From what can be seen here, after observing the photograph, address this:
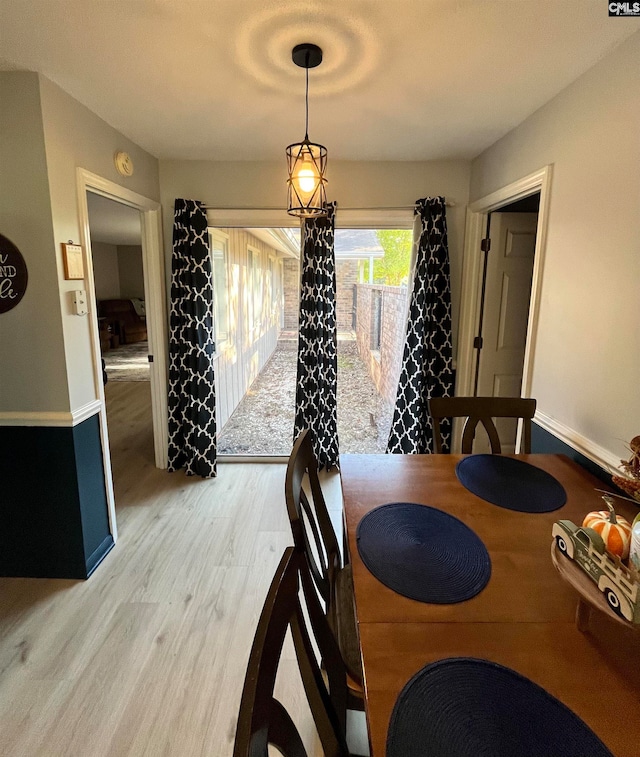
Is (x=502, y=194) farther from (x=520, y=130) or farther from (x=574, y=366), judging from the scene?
(x=574, y=366)

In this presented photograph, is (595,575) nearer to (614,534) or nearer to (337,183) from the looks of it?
(614,534)

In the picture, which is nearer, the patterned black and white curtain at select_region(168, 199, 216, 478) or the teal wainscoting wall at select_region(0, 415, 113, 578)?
the teal wainscoting wall at select_region(0, 415, 113, 578)

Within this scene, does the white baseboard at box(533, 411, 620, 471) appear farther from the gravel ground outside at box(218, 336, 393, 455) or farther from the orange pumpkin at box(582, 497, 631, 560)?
the gravel ground outside at box(218, 336, 393, 455)

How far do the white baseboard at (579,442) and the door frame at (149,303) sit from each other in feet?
7.55

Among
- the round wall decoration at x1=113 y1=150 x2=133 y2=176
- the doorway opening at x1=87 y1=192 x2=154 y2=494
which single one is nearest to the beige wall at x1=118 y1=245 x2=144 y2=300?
the doorway opening at x1=87 y1=192 x2=154 y2=494

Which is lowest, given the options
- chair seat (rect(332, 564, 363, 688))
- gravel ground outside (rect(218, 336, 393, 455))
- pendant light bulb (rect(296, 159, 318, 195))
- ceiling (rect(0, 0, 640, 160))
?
gravel ground outside (rect(218, 336, 393, 455))

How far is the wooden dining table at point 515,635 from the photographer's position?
724mm

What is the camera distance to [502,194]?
8.05 ft

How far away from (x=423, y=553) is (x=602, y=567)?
413 mm

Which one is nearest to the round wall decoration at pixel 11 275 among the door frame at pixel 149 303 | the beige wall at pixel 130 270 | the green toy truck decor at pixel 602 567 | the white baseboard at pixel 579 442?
the door frame at pixel 149 303

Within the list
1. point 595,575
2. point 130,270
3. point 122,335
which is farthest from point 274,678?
point 130,270

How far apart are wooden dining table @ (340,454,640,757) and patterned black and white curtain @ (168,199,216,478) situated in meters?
2.16

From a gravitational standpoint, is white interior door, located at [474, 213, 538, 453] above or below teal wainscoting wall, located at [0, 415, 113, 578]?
above

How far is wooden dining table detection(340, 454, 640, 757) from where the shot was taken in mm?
724
